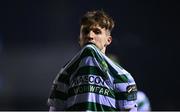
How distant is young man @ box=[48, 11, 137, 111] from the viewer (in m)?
1.61

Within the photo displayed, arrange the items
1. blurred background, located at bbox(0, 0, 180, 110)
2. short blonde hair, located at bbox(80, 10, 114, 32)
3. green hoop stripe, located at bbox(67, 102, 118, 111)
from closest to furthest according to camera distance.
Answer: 1. green hoop stripe, located at bbox(67, 102, 118, 111)
2. short blonde hair, located at bbox(80, 10, 114, 32)
3. blurred background, located at bbox(0, 0, 180, 110)

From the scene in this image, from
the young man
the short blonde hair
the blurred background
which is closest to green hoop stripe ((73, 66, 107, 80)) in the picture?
the young man

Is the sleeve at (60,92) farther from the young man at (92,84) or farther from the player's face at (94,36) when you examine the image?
the player's face at (94,36)

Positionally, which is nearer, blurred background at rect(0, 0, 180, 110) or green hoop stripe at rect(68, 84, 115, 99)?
green hoop stripe at rect(68, 84, 115, 99)

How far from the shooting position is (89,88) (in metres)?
1.62

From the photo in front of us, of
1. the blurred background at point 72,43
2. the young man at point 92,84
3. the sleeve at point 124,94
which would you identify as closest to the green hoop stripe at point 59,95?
the young man at point 92,84

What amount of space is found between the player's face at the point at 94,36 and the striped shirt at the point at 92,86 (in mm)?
34

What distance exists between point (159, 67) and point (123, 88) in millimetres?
3771

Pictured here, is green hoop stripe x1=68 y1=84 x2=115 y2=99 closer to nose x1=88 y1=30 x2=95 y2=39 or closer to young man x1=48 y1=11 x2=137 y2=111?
young man x1=48 y1=11 x2=137 y2=111

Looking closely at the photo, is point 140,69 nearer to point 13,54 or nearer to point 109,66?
point 13,54

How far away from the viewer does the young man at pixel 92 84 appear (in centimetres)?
161

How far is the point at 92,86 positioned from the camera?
1.62m

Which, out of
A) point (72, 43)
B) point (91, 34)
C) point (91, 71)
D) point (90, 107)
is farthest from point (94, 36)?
point (72, 43)

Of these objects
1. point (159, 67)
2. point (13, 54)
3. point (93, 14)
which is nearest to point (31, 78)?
point (13, 54)
